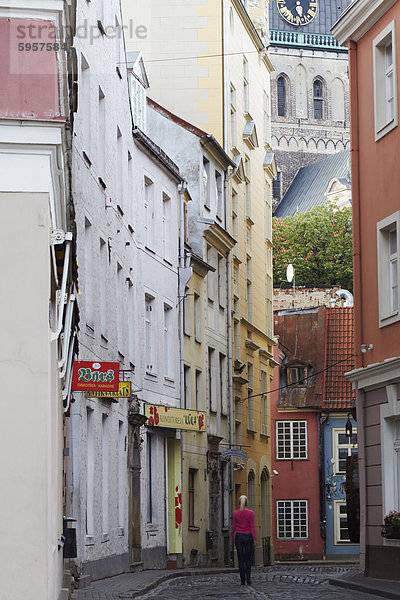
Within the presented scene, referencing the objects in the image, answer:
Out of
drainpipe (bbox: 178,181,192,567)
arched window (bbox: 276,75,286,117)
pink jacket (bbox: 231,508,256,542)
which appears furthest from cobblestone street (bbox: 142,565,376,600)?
arched window (bbox: 276,75,286,117)

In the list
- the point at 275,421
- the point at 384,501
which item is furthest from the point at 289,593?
the point at 275,421

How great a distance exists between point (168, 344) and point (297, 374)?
24.2m

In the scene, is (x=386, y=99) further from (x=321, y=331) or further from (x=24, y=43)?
(x=321, y=331)

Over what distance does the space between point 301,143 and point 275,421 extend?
75.5 metres

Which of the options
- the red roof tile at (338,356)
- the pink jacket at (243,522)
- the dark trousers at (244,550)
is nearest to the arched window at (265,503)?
the red roof tile at (338,356)

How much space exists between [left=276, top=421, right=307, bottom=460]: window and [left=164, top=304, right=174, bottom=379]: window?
23.0 metres

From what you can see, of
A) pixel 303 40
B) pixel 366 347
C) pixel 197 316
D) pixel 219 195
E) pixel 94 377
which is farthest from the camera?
pixel 303 40

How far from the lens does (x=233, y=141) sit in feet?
144

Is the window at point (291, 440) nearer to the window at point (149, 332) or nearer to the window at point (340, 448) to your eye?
the window at point (340, 448)

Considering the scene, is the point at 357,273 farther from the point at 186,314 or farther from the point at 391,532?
the point at 186,314

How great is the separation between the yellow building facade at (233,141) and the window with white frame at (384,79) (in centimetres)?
1565

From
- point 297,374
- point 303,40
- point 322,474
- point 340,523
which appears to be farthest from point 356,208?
point 303,40

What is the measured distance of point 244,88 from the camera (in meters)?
47.1

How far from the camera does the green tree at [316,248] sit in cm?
7856
